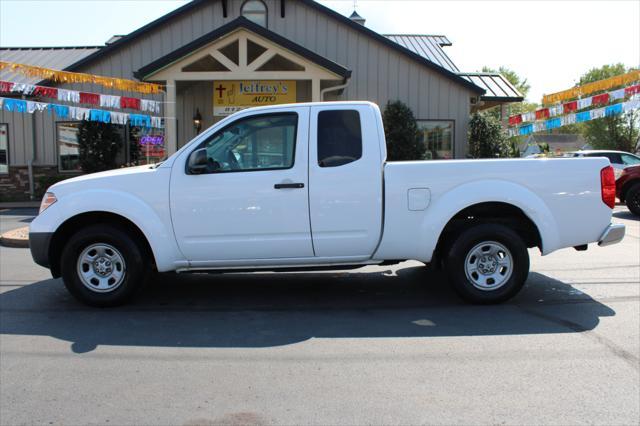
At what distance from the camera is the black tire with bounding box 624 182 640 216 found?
12.9 m

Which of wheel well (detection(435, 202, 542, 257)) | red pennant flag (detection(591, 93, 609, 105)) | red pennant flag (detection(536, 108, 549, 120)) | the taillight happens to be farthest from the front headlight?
red pennant flag (detection(536, 108, 549, 120))

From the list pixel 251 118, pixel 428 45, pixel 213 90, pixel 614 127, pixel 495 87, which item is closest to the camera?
pixel 251 118

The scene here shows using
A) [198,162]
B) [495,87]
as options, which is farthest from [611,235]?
[495,87]

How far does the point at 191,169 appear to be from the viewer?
5195 mm

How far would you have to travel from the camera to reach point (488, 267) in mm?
5414

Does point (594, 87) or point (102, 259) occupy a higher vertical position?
point (594, 87)

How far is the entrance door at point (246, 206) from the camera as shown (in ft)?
17.0

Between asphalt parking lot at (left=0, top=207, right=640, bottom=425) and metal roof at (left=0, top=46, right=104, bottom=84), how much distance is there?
1564 centimetres

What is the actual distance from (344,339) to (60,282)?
4.08 metres

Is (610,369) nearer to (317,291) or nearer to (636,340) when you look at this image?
(636,340)

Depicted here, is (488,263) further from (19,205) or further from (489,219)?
(19,205)

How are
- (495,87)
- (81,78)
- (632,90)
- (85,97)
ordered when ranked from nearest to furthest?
(632,90), (81,78), (85,97), (495,87)

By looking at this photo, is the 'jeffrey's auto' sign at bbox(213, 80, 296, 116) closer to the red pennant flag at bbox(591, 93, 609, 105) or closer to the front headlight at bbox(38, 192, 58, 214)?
the red pennant flag at bbox(591, 93, 609, 105)

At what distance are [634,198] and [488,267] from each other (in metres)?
9.67
